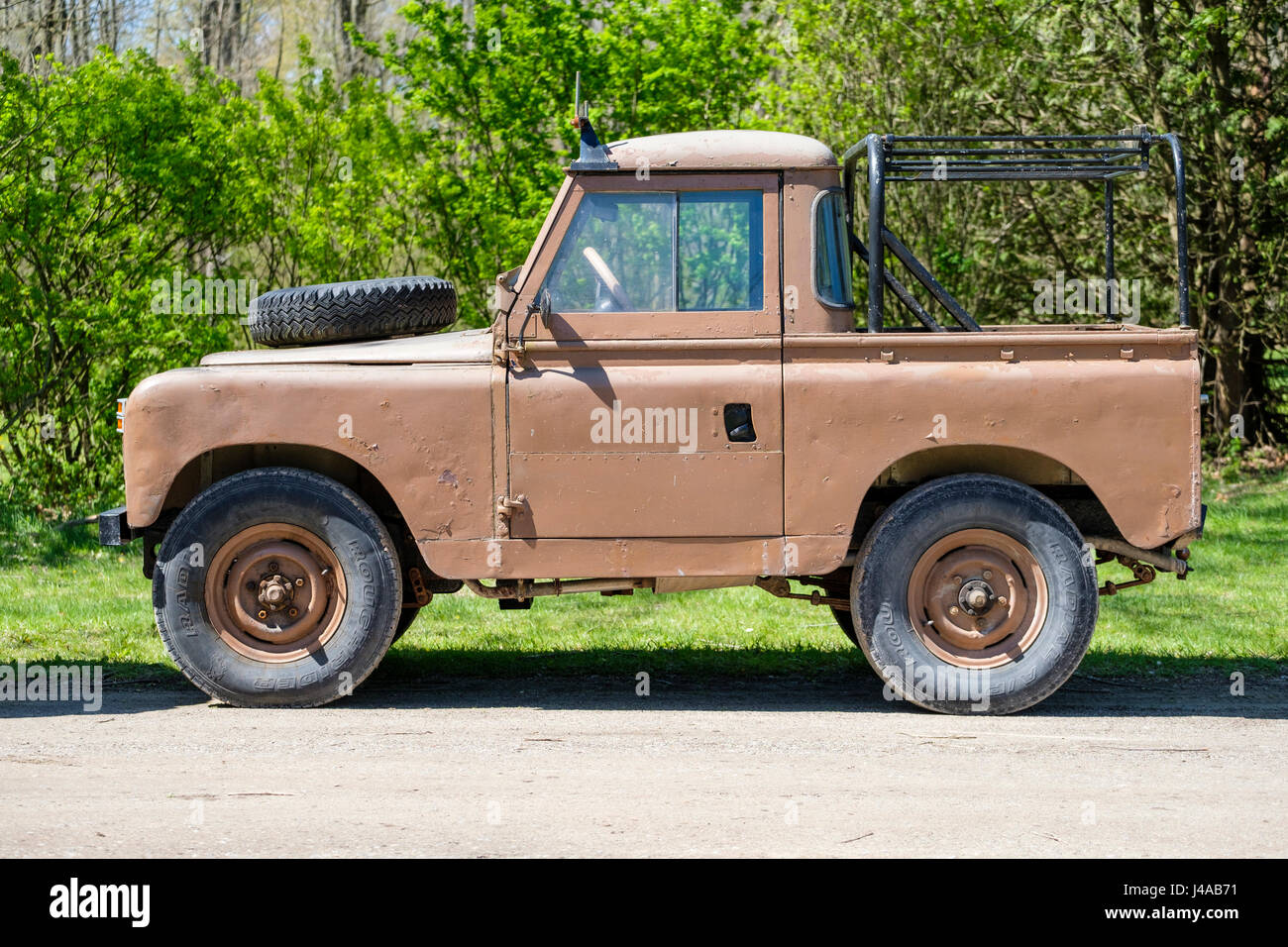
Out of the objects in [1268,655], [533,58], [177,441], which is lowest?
[1268,655]

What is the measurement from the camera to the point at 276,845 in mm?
4965

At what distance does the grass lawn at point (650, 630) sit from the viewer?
8422 millimetres

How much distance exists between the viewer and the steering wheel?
7125 millimetres

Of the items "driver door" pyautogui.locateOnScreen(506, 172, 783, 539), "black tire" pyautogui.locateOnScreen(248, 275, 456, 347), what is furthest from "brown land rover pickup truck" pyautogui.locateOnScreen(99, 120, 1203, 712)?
"black tire" pyautogui.locateOnScreen(248, 275, 456, 347)

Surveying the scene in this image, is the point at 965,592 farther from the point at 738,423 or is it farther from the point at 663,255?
the point at 663,255

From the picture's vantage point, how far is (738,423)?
701 cm

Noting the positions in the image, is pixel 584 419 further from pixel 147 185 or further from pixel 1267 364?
pixel 1267 364

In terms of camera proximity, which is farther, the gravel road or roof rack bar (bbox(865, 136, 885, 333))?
roof rack bar (bbox(865, 136, 885, 333))

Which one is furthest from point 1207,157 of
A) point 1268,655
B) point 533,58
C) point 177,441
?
point 177,441

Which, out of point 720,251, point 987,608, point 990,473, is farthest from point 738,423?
point 987,608

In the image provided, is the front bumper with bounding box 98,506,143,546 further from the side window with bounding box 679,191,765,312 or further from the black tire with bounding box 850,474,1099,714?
the black tire with bounding box 850,474,1099,714

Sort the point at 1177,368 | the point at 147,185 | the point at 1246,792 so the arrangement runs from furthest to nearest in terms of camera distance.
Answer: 1. the point at 147,185
2. the point at 1177,368
3. the point at 1246,792

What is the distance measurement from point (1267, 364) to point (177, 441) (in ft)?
44.7

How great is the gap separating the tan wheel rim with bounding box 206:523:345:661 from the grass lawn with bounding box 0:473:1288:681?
985mm
